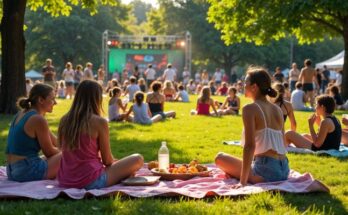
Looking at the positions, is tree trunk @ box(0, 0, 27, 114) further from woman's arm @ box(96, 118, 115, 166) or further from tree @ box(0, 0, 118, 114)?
woman's arm @ box(96, 118, 115, 166)

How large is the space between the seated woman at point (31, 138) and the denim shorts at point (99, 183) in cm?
82

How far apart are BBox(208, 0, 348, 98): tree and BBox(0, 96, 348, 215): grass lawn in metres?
7.25

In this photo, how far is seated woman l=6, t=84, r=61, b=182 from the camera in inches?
250

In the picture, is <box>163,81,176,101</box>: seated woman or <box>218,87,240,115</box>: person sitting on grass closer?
<box>218,87,240,115</box>: person sitting on grass

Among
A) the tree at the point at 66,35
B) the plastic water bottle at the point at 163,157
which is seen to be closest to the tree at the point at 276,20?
the plastic water bottle at the point at 163,157

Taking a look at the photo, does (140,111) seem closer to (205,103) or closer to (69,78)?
(205,103)

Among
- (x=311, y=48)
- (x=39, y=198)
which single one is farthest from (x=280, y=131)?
(x=311, y=48)

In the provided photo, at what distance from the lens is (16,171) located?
6.52 meters

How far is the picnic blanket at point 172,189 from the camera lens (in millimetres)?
5793

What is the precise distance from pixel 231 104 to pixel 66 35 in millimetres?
41737

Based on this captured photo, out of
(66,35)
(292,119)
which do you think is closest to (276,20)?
(292,119)

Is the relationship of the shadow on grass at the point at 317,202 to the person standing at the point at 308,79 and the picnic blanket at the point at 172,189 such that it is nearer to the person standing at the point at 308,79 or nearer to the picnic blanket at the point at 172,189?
the picnic blanket at the point at 172,189

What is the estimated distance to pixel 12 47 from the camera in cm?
1614

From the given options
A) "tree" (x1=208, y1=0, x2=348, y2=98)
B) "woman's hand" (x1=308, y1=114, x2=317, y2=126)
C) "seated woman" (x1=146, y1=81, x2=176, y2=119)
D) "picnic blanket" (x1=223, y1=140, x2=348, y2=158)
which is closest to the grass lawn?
"picnic blanket" (x1=223, y1=140, x2=348, y2=158)
